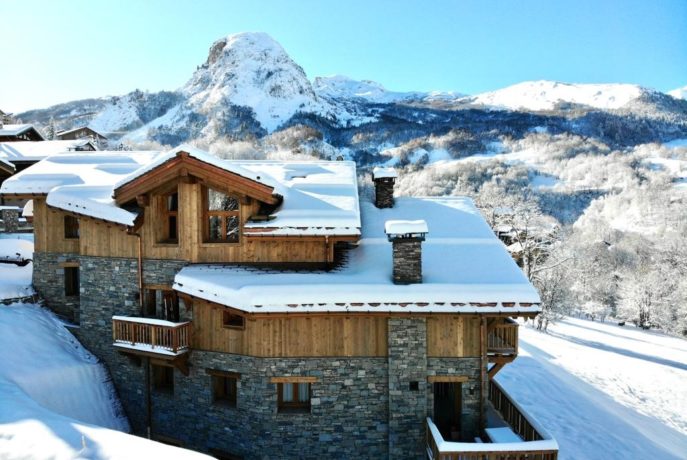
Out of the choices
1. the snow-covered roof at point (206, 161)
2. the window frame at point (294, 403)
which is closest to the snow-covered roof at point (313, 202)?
the snow-covered roof at point (206, 161)

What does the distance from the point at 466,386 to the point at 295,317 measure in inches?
191

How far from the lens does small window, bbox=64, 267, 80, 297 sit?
51.6 feet

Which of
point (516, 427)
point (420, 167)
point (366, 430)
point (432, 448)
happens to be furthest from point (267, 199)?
point (420, 167)

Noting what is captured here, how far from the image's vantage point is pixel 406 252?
34.3 ft

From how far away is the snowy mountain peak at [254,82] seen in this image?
15100cm

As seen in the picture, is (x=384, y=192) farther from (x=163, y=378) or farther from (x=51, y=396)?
(x=51, y=396)

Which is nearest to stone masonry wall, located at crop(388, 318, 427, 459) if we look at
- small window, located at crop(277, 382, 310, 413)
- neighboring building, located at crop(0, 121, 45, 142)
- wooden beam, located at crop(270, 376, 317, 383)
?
wooden beam, located at crop(270, 376, 317, 383)

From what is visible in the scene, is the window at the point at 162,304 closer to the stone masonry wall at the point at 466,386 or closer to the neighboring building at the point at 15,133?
the stone masonry wall at the point at 466,386

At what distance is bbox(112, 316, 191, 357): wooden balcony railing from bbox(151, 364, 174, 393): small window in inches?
58.9

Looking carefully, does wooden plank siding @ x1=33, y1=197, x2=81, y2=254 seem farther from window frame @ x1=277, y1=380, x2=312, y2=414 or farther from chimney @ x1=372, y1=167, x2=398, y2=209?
chimney @ x1=372, y1=167, x2=398, y2=209

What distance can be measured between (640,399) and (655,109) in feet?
699

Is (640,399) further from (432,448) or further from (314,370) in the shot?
(314,370)

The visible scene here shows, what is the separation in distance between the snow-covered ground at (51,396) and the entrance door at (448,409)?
7214 mm

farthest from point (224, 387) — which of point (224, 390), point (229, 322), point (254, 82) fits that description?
point (254, 82)
